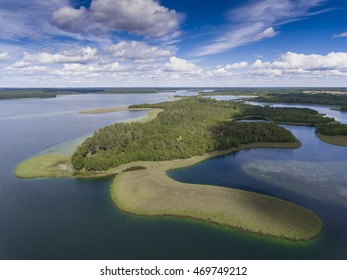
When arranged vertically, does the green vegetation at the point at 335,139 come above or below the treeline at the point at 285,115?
below

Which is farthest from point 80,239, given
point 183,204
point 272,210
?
point 272,210

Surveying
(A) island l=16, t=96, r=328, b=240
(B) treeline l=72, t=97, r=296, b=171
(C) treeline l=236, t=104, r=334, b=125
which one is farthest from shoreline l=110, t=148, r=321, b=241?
(C) treeline l=236, t=104, r=334, b=125

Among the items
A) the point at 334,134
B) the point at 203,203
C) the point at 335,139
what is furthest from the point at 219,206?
the point at 334,134

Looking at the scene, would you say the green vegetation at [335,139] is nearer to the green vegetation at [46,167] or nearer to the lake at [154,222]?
the lake at [154,222]

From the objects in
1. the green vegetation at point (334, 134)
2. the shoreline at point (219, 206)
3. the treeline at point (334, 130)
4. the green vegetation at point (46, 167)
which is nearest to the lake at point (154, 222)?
the shoreline at point (219, 206)

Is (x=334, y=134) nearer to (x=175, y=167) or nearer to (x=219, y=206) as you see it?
(x=175, y=167)
